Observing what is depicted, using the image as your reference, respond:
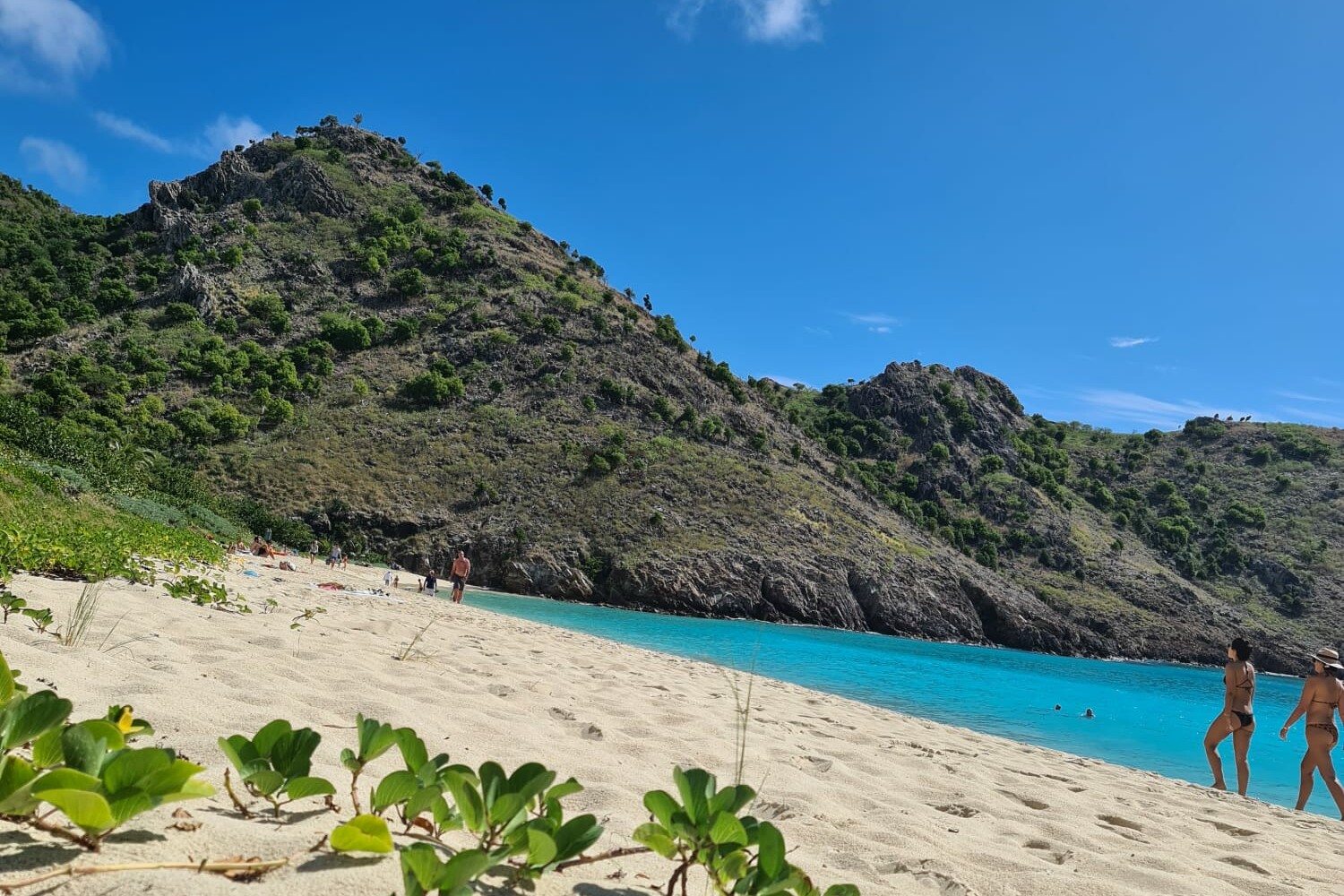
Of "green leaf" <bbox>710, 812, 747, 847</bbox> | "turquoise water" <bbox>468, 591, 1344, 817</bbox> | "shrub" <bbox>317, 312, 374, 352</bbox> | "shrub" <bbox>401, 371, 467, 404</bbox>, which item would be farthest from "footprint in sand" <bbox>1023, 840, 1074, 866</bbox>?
"shrub" <bbox>317, 312, 374, 352</bbox>

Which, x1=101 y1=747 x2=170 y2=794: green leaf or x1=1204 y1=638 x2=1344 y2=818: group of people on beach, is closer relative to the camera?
x1=101 y1=747 x2=170 y2=794: green leaf

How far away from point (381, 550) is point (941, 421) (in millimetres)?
71722

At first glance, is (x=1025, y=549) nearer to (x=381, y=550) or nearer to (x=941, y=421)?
(x=941, y=421)

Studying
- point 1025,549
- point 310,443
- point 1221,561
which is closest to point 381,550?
point 310,443

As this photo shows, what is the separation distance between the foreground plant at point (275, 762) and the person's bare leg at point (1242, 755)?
1012 cm

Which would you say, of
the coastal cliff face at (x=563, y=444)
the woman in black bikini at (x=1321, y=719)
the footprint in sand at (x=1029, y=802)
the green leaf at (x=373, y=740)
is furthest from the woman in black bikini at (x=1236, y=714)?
the coastal cliff face at (x=563, y=444)

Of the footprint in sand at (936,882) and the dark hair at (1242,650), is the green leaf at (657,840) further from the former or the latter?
the dark hair at (1242,650)

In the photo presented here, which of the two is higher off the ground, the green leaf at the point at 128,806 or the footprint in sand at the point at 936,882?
the green leaf at the point at 128,806

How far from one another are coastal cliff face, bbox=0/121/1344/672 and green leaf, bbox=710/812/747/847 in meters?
26.0

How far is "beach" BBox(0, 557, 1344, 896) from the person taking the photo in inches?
63.3

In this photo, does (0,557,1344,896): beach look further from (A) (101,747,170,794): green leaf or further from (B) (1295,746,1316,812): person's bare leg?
(B) (1295,746,1316,812): person's bare leg

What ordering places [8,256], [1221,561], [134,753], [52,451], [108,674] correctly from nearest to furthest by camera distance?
[134,753] < [108,674] < [52,451] < [8,256] < [1221,561]

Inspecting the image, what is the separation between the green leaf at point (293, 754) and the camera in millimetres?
1697

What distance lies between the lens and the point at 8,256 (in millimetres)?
61469
